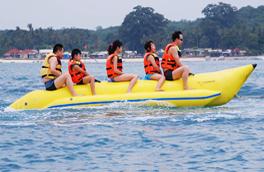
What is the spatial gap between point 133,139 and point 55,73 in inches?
141

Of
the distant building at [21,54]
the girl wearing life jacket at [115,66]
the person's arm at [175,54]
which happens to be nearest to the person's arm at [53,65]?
the girl wearing life jacket at [115,66]

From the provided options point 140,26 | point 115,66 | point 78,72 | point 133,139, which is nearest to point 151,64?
point 115,66

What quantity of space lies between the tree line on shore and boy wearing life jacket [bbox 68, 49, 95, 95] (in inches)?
3887

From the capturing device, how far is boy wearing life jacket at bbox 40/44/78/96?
43.2ft

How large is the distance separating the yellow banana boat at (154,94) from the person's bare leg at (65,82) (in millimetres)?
103

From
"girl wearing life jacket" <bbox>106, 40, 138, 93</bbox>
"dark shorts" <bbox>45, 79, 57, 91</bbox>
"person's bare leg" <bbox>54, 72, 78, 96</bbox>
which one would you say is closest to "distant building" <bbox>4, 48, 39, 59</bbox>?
"girl wearing life jacket" <bbox>106, 40, 138, 93</bbox>

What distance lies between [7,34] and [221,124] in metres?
124

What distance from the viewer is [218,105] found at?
1369cm

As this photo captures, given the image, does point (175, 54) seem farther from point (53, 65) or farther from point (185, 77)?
point (53, 65)

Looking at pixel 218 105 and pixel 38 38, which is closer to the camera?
pixel 218 105

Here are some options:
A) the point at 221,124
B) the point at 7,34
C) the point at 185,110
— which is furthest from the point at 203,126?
the point at 7,34

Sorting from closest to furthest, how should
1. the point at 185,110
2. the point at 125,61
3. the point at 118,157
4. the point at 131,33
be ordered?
the point at 118,157 < the point at 185,110 < the point at 125,61 < the point at 131,33

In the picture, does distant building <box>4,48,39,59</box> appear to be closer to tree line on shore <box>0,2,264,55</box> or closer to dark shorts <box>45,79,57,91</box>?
tree line on shore <box>0,2,264,55</box>

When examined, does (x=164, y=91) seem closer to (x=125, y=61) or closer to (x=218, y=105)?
(x=218, y=105)
